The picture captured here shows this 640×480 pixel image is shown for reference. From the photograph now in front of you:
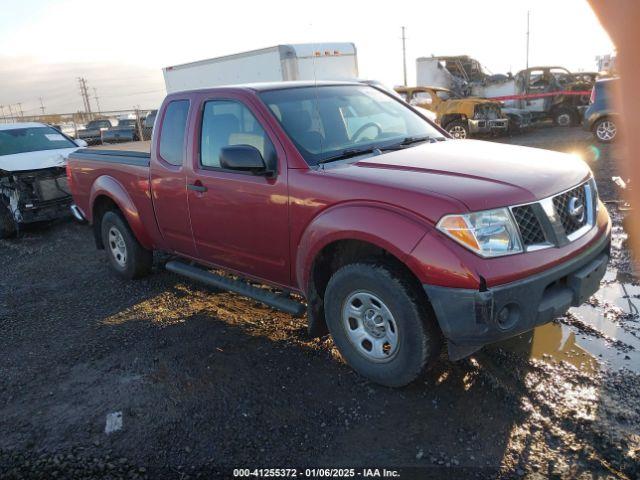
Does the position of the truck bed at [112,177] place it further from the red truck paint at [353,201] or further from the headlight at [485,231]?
the headlight at [485,231]

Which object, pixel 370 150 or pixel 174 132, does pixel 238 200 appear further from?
pixel 174 132

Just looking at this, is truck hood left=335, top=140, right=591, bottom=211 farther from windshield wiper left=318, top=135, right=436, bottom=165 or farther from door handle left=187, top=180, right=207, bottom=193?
door handle left=187, top=180, right=207, bottom=193

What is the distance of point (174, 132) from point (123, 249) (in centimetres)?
178

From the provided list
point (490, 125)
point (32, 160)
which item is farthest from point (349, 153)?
point (490, 125)

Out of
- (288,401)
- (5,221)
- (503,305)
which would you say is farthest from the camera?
(5,221)

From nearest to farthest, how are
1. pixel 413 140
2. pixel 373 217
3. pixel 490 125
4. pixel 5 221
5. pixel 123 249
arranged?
1. pixel 373 217
2. pixel 413 140
3. pixel 123 249
4. pixel 5 221
5. pixel 490 125

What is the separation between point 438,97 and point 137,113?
16992 millimetres

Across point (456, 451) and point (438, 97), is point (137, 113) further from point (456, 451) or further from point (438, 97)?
point (456, 451)

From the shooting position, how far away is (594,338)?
375 cm

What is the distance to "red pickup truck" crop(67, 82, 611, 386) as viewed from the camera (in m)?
2.78

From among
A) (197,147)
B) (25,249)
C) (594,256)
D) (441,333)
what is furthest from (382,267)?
(25,249)

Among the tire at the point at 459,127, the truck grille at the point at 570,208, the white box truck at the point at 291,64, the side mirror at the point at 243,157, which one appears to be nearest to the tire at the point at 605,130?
the tire at the point at 459,127

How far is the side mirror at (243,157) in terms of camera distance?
11.5ft

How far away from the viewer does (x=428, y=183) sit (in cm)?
296
